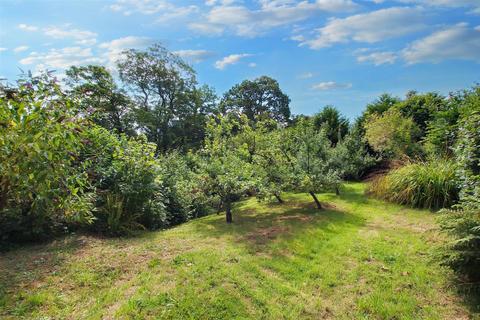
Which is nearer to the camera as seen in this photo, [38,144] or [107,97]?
[38,144]

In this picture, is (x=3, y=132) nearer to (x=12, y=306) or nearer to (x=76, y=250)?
(x=12, y=306)

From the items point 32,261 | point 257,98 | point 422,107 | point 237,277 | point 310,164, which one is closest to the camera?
point 237,277

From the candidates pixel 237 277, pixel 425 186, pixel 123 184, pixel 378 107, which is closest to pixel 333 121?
pixel 378 107

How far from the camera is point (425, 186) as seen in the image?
22.4 feet

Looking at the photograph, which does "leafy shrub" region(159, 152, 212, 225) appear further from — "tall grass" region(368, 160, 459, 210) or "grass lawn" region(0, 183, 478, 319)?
"tall grass" region(368, 160, 459, 210)

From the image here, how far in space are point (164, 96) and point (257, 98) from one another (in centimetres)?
1173

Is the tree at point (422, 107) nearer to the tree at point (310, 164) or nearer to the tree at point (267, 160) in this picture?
the tree at point (310, 164)

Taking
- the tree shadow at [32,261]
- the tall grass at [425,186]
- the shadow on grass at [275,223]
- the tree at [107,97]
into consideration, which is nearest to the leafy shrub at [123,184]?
the tree shadow at [32,261]

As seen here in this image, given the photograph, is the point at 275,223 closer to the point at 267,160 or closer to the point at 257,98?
the point at 267,160

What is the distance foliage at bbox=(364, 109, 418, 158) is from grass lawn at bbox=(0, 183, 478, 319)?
5.71 m

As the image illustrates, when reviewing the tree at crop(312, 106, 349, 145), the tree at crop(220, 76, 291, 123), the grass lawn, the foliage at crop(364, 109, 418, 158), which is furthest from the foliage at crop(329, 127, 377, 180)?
the tree at crop(220, 76, 291, 123)

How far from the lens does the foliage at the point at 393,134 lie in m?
10.5

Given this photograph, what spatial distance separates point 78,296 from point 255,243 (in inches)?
105

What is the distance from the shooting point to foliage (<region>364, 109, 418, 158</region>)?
10531 mm
